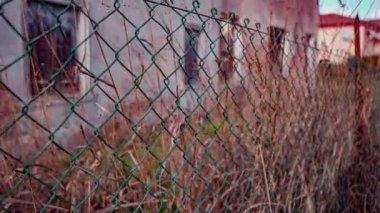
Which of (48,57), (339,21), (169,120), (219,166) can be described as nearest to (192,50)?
(169,120)

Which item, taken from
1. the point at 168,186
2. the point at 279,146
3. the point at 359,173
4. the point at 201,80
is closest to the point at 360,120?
the point at 359,173

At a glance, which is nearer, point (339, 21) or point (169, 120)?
point (169, 120)

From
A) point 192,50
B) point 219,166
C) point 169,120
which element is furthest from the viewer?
point 219,166

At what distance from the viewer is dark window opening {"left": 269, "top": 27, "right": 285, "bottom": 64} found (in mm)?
2316

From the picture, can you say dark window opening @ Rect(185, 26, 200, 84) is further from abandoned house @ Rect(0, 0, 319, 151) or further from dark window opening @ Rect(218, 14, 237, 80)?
dark window opening @ Rect(218, 14, 237, 80)

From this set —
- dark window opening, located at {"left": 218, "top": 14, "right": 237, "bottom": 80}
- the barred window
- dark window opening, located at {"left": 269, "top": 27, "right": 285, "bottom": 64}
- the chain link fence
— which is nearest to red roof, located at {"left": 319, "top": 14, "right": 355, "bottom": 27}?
the chain link fence

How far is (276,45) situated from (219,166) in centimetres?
80

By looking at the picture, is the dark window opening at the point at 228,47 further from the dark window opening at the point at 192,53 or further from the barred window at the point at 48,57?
the barred window at the point at 48,57

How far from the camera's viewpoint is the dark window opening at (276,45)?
91.2 inches

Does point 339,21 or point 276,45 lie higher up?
point 339,21

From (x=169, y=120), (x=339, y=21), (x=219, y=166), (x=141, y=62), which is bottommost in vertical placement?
(x=219, y=166)

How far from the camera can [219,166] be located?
201cm

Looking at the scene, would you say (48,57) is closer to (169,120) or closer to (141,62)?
(141,62)

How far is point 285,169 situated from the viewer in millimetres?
2197
